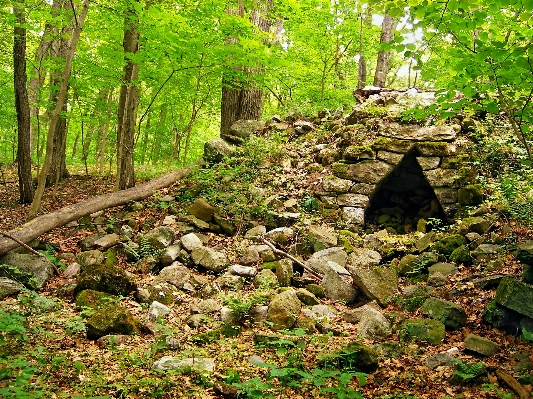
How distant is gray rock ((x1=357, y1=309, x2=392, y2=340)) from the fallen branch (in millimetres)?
1256

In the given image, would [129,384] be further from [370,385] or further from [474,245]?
[474,245]

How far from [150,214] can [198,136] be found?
483 inches

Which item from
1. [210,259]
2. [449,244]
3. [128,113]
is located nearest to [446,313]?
[449,244]

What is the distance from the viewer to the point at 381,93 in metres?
10.3

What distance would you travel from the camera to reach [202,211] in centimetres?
795

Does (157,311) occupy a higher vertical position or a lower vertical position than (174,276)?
lower

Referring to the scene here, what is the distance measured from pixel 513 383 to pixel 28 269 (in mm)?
6412

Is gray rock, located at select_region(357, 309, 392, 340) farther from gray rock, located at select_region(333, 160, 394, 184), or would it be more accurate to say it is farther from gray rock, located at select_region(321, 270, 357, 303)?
gray rock, located at select_region(333, 160, 394, 184)

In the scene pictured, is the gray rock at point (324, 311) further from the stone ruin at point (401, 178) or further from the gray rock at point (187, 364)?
the stone ruin at point (401, 178)

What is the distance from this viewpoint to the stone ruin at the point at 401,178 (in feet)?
→ 25.3

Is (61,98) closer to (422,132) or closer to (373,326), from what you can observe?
(373,326)

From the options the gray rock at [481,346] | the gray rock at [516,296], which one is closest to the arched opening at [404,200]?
the gray rock at [516,296]

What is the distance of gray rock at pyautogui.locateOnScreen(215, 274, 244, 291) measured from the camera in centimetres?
586

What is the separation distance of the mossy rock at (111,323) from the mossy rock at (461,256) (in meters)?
4.86
